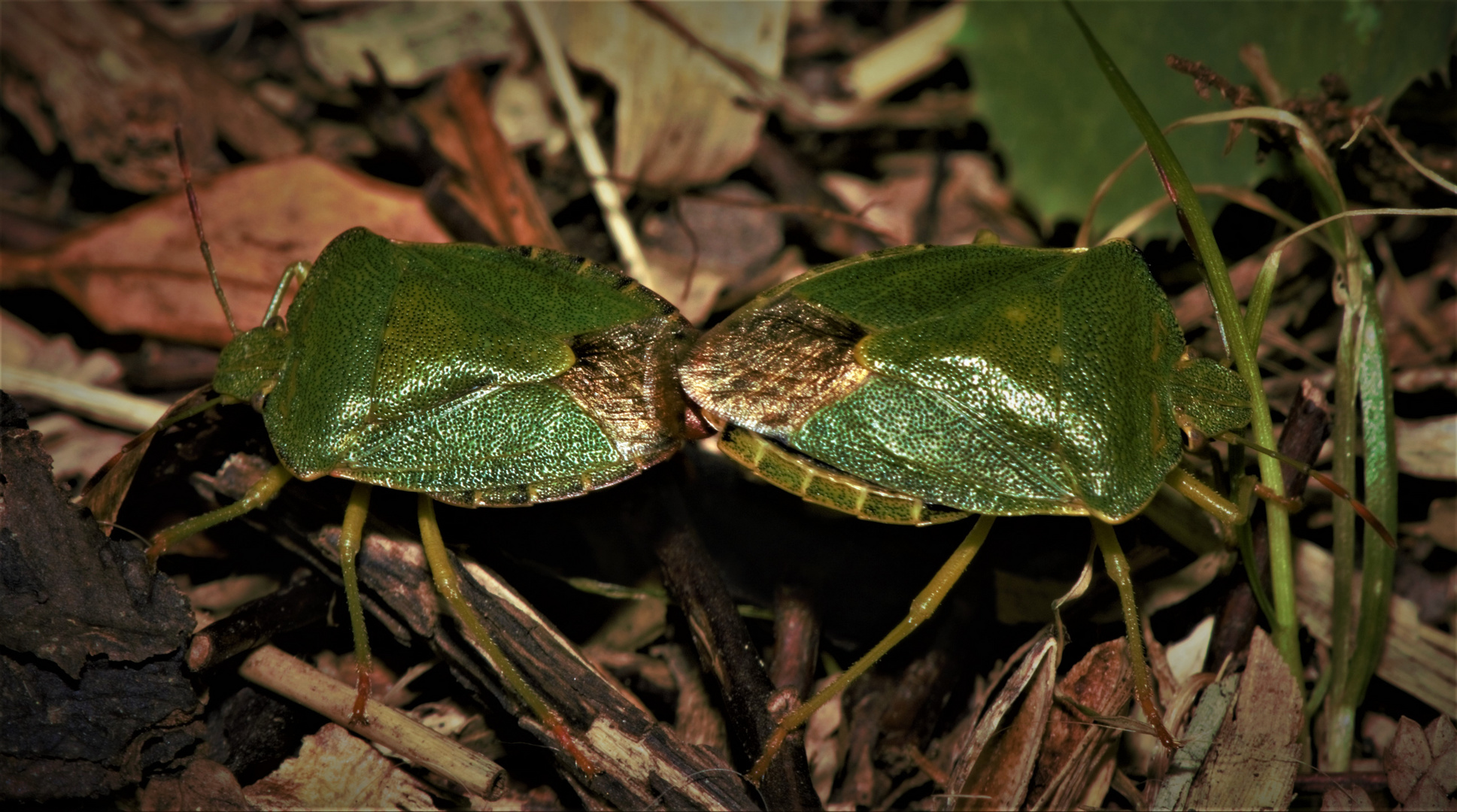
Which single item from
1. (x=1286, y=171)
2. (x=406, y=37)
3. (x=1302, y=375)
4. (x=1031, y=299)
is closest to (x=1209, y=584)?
(x=1302, y=375)

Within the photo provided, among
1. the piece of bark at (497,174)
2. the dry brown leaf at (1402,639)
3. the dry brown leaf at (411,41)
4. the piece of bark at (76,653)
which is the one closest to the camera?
the piece of bark at (76,653)

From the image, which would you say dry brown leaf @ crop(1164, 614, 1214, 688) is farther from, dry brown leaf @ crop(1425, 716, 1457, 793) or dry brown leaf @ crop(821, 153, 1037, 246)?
dry brown leaf @ crop(821, 153, 1037, 246)

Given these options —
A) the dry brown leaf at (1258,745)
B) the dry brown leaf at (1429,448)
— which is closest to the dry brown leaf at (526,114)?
the dry brown leaf at (1258,745)

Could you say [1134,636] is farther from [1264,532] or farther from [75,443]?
[75,443]

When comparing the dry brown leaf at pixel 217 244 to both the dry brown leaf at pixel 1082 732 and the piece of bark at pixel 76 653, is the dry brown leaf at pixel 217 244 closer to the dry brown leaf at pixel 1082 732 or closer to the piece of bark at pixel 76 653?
the piece of bark at pixel 76 653

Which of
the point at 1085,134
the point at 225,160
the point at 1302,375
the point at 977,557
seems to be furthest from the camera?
the point at 225,160

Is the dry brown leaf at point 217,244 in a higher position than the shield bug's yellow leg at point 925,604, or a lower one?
higher

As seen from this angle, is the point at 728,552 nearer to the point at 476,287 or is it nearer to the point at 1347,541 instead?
the point at 476,287
